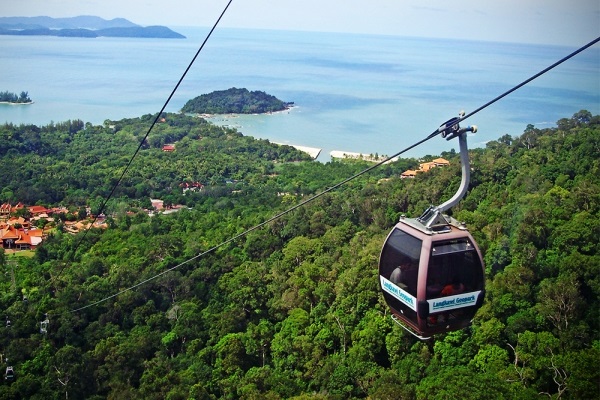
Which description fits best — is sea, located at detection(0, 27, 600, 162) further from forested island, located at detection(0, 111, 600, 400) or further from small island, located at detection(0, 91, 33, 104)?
forested island, located at detection(0, 111, 600, 400)

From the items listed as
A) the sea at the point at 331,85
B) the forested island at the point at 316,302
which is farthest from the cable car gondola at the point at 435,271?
the sea at the point at 331,85

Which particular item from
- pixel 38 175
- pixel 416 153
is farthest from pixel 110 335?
pixel 416 153

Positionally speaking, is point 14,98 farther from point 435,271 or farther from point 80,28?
point 80,28

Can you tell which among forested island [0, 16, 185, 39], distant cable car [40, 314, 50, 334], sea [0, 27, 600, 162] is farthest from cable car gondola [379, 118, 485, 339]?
forested island [0, 16, 185, 39]

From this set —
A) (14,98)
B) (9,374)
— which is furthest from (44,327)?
(14,98)

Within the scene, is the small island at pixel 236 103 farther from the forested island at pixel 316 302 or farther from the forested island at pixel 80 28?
the forested island at pixel 316 302

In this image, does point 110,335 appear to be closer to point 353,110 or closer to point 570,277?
point 570,277

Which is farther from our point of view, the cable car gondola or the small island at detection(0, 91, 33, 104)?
the small island at detection(0, 91, 33, 104)
